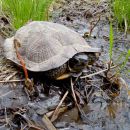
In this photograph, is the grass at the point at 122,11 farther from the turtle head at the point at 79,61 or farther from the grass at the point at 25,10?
the turtle head at the point at 79,61

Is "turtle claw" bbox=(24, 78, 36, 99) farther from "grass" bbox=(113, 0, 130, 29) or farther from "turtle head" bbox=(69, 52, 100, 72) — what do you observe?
"grass" bbox=(113, 0, 130, 29)

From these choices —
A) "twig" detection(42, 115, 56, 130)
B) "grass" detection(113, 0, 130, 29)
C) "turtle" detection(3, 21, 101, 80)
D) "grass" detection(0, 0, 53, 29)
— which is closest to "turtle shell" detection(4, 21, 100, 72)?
"turtle" detection(3, 21, 101, 80)

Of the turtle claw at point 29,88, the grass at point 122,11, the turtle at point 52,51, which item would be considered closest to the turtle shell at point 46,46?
the turtle at point 52,51

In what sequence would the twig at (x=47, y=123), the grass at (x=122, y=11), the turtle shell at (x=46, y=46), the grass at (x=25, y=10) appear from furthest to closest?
the grass at (x=122, y=11), the grass at (x=25, y=10), the turtle shell at (x=46, y=46), the twig at (x=47, y=123)

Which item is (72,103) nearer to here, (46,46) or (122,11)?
(46,46)

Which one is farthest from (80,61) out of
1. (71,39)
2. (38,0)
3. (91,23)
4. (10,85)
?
(91,23)

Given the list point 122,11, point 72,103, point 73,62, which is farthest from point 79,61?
point 122,11

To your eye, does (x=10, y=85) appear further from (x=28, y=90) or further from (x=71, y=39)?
(x=71, y=39)
